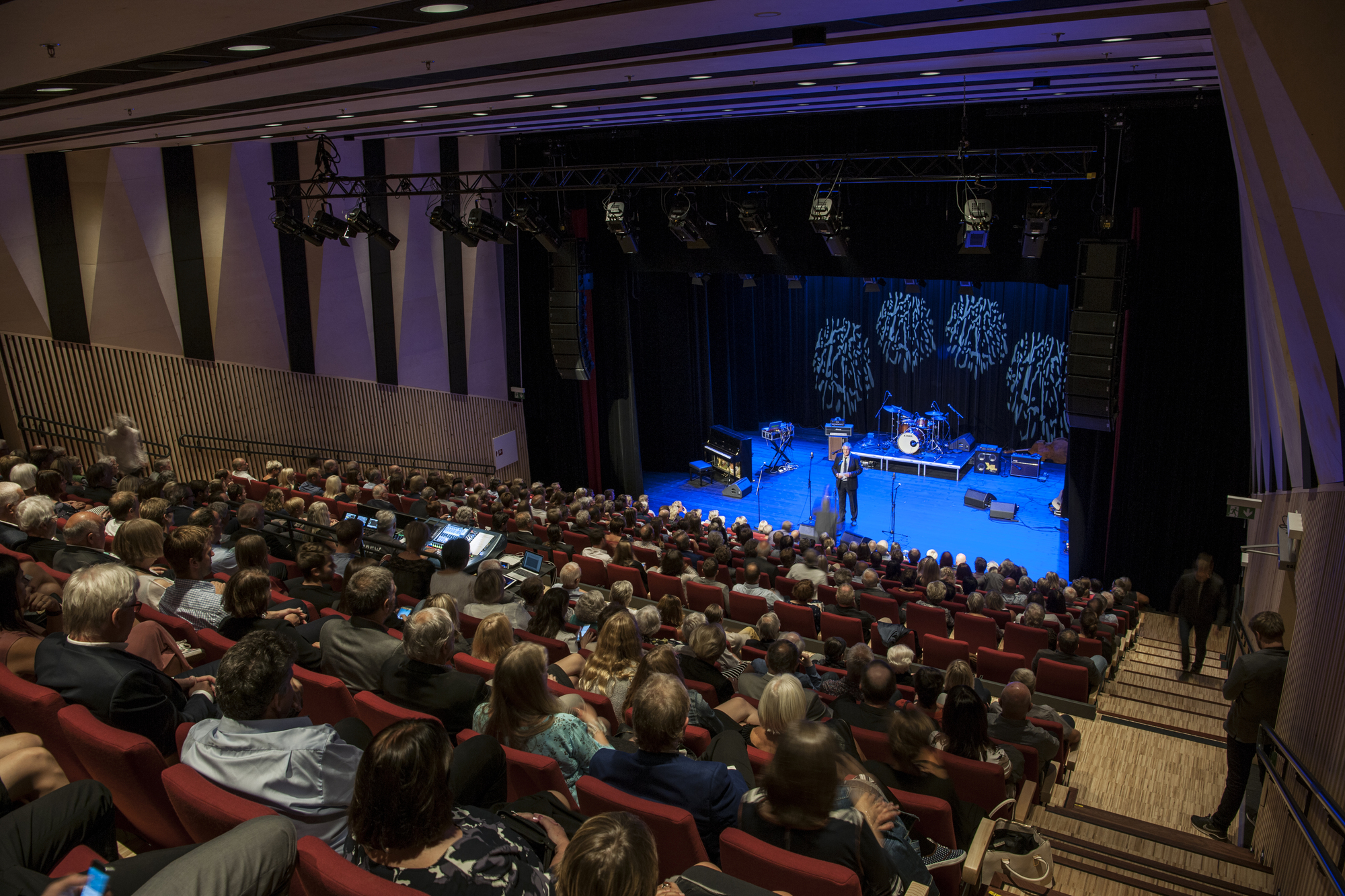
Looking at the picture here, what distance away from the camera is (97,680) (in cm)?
289

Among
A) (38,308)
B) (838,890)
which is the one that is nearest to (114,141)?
(38,308)

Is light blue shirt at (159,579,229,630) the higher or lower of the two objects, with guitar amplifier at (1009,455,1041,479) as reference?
higher

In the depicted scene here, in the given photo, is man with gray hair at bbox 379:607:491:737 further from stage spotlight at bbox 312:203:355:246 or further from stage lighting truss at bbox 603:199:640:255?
stage spotlight at bbox 312:203:355:246

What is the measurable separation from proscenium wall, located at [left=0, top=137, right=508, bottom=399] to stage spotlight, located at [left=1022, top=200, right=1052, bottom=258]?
28.5ft

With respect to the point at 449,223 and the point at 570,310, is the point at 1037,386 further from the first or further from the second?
the point at 449,223

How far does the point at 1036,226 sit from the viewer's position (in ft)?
29.7

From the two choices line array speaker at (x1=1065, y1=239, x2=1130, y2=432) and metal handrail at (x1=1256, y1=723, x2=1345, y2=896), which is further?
line array speaker at (x1=1065, y1=239, x2=1130, y2=432)

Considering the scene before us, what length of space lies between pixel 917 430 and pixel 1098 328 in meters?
7.52

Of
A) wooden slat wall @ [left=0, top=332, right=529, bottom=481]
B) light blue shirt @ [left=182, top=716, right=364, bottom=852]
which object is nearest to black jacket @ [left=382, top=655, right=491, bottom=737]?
light blue shirt @ [left=182, top=716, right=364, bottom=852]

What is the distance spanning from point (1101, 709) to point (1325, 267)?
4332mm

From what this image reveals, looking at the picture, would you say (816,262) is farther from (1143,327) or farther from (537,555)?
(537,555)

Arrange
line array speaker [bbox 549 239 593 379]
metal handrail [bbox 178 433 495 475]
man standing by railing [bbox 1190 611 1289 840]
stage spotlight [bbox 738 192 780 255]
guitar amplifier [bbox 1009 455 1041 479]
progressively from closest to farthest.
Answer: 1. man standing by railing [bbox 1190 611 1289 840]
2. stage spotlight [bbox 738 192 780 255]
3. metal handrail [bbox 178 433 495 475]
4. line array speaker [bbox 549 239 593 379]
5. guitar amplifier [bbox 1009 455 1041 479]

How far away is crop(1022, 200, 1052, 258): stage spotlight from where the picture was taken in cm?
896

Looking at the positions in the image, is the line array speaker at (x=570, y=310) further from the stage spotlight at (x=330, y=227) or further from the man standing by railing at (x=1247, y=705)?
the man standing by railing at (x=1247, y=705)
